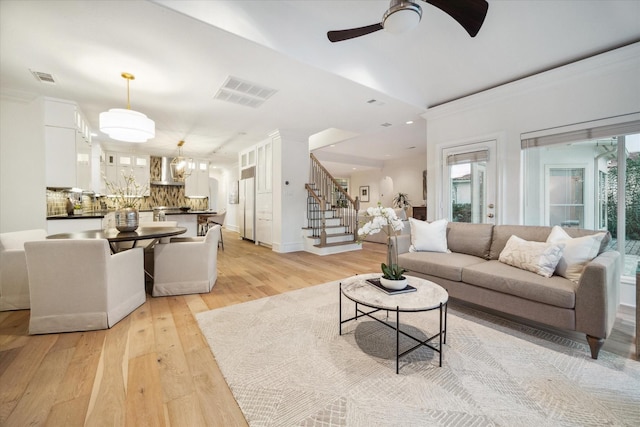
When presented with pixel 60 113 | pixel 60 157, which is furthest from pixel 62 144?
pixel 60 113

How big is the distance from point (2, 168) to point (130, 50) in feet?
9.46

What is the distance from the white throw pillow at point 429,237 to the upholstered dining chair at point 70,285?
3341 mm

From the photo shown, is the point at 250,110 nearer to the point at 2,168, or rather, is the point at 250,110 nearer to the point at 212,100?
the point at 212,100

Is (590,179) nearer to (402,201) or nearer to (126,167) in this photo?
(402,201)

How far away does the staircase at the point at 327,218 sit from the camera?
19.5 ft

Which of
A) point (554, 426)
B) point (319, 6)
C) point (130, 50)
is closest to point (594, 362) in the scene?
point (554, 426)

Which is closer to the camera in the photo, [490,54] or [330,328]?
[330,328]

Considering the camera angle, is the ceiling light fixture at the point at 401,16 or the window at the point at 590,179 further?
the window at the point at 590,179

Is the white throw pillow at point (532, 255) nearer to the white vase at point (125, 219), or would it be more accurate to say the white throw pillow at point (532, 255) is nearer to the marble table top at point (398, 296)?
the marble table top at point (398, 296)

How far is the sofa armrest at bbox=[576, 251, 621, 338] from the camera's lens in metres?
1.82

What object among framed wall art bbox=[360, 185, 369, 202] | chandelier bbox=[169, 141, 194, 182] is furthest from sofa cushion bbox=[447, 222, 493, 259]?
framed wall art bbox=[360, 185, 369, 202]

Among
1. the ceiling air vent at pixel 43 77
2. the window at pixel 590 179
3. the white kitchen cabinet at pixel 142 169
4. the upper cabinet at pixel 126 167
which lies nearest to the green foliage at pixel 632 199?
the window at pixel 590 179

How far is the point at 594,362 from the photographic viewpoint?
181cm

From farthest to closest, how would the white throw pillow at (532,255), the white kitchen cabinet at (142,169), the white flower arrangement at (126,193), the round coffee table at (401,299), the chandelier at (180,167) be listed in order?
the white kitchen cabinet at (142,169) < the chandelier at (180,167) < the white flower arrangement at (126,193) < the white throw pillow at (532,255) < the round coffee table at (401,299)
